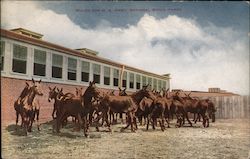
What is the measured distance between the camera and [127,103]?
3490 millimetres

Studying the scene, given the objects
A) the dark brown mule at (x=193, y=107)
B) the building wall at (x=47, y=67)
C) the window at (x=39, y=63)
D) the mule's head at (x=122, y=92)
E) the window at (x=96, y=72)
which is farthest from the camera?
the dark brown mule at (x=193, y=107)

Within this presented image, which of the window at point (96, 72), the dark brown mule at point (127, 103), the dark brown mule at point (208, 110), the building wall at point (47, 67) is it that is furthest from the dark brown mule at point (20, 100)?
the dark brown mule at point (208, 110)

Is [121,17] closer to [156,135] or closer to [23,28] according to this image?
[23,28]

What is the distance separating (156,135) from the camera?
3.33m

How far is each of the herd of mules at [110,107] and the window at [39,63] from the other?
100mm

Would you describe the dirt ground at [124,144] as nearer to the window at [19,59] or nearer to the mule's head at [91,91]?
the mule's head at [91,91]

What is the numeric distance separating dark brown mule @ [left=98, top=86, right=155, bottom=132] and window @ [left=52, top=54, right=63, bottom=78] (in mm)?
553

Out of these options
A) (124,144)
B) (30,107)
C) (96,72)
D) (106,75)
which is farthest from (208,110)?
(30,107)

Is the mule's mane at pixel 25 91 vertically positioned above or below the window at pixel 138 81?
below

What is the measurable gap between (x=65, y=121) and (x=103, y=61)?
72cm

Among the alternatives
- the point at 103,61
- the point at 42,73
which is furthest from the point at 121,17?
the point at 42,73

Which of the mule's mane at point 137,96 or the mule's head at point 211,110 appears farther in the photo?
the mule's head at point 211,110

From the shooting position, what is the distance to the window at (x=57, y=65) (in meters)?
3.20

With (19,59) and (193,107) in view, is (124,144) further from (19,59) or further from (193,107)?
(19,59)
